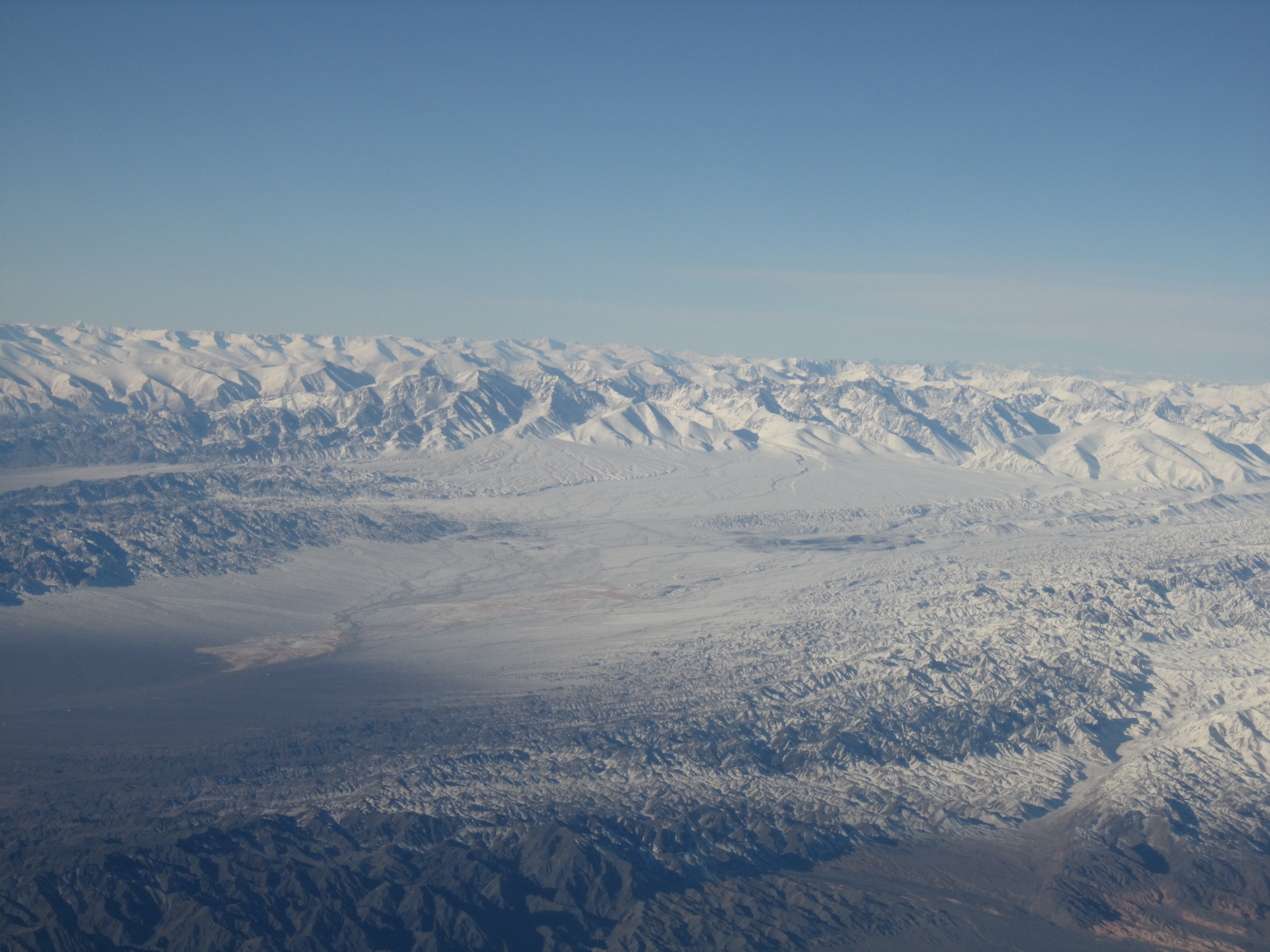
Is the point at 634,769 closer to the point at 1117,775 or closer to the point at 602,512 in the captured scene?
the point at 1117,775

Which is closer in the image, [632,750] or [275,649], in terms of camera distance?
[632,750]

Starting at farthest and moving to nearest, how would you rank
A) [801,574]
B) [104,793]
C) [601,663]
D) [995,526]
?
[995,526] < [801,574] < [601,663] < [104,793]

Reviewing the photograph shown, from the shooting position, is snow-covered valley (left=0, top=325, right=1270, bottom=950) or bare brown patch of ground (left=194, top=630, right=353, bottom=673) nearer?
snow-covered valley (left=0, top=325, right=1270, bottom=950)

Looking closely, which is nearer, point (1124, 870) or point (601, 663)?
point (1124, 870)

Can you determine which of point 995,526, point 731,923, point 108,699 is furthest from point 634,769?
point 995,526

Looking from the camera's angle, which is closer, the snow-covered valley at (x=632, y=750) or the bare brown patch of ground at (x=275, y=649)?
the snow-covered valley at (x=632, y=750)

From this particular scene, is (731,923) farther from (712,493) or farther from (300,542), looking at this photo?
(712,493)

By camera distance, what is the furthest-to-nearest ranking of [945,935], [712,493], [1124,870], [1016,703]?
1. [712,493]
2. [1016,703]
3. [1124,870]
4. [945,935]

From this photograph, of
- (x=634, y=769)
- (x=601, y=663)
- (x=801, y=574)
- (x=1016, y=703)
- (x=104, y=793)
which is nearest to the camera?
(x=104, y=793)

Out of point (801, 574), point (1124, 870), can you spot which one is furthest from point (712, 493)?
point (1124, 870)
